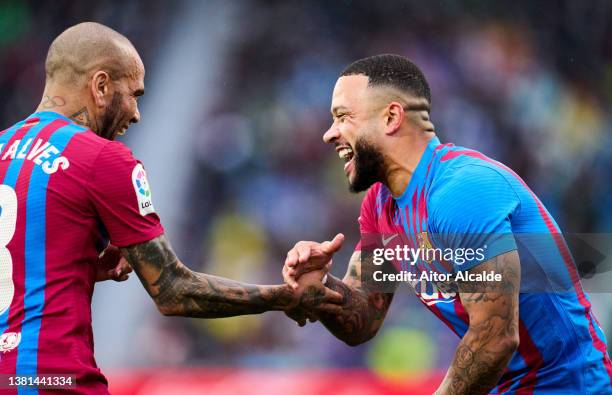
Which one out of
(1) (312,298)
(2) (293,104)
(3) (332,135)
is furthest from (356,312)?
(2) (293,104)

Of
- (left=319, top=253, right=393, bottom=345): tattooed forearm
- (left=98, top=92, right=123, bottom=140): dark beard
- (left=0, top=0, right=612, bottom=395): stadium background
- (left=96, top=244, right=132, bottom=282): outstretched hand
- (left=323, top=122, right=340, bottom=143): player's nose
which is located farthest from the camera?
(left=0, top=0, right=612, bottom=395): stadium background

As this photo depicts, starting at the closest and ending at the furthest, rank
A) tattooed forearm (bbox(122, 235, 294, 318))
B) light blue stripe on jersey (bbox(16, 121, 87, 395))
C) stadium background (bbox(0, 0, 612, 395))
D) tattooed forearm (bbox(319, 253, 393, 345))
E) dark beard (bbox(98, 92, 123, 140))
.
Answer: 1. light blue stripe on jersey (bbox(16, 121, 87, 395))
2. tattooed forearm (bbox(122, 235, 294, 318))
3. dark beard (bbox(98, 92, 123, 140))
4. tattooed forearm (bbox(319, 253, 393, 345))
5. stadium background (bbox(0, 0, 612, 395))

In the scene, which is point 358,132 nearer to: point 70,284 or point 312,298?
point 312,298

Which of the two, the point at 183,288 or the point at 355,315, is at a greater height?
the point at 183,288

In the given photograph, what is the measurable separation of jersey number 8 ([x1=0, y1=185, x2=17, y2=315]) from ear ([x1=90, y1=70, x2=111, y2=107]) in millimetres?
503

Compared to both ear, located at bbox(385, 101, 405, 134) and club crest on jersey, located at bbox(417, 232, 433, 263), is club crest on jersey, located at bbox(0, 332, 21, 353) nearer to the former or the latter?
club crest on jersey, located at bbox(417, 232, 433, 263)

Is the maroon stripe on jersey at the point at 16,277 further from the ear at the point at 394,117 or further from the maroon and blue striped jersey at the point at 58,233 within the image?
the ear at the point at 394,117

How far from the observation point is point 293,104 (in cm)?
779

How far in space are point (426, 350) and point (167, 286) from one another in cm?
464

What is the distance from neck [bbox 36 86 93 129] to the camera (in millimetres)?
3020

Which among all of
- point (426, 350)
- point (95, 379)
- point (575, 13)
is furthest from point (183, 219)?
point (95, 379)

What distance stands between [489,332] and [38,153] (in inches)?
64.6

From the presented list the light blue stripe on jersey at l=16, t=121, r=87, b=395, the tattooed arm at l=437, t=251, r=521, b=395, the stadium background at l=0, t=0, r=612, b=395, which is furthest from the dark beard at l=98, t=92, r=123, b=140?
the stadium background at l=0, t=0, r=612, b=395

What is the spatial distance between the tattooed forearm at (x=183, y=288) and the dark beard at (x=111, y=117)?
1.71ft
